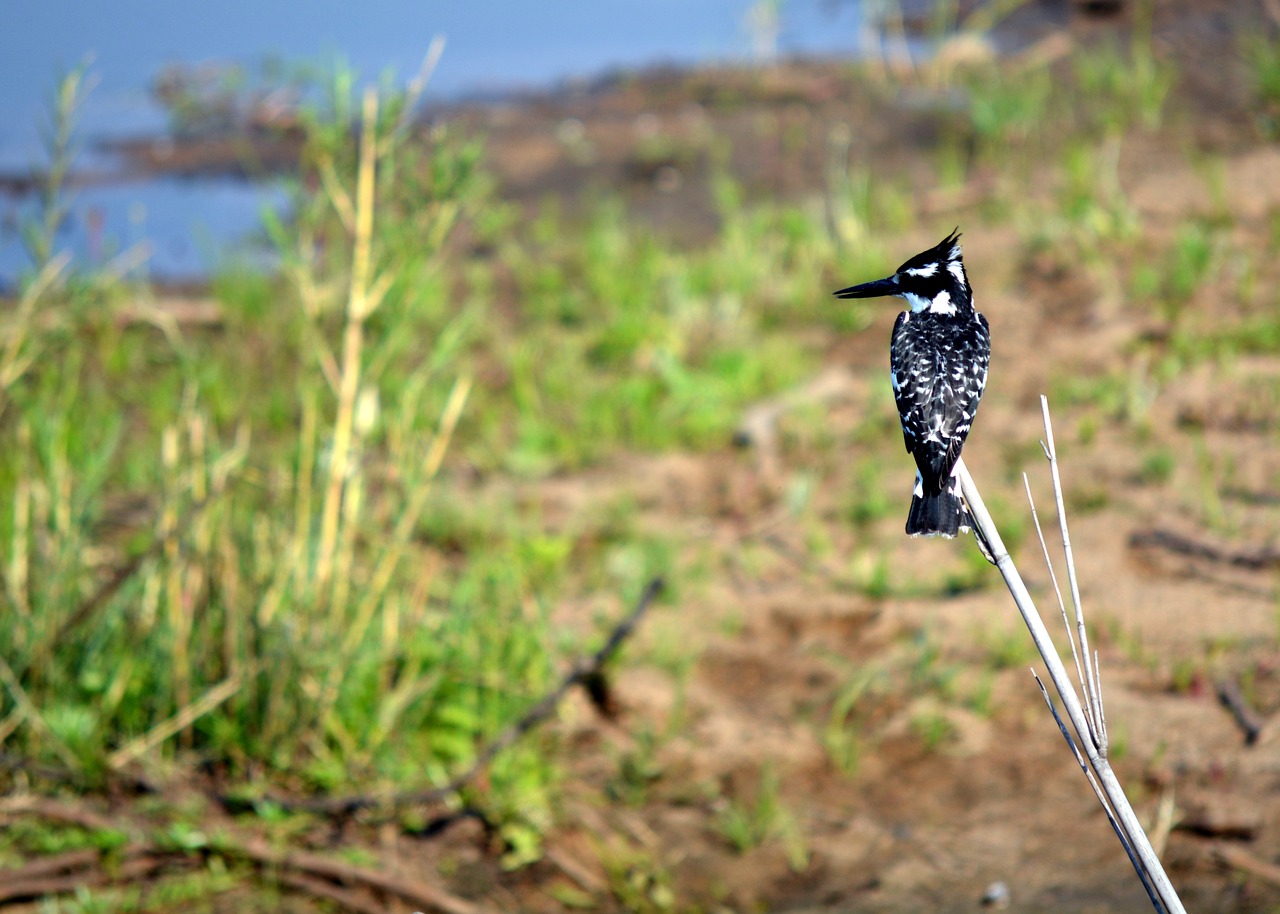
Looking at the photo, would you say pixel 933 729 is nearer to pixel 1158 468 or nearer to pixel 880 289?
pixel 1158 468

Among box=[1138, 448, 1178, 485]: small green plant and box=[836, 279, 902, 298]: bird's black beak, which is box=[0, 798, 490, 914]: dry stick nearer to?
box=[836, 279, 902, 298]: bird's black beak

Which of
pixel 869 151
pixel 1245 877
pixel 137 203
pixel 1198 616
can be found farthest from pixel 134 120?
pixel 1245 877

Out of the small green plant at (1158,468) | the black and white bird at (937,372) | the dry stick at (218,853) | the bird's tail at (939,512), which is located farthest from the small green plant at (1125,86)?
the bird's tail at (939,512)

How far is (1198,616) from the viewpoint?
373cm

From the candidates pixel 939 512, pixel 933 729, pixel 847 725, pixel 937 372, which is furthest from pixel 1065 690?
pixel 847 725

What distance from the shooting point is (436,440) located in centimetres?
320

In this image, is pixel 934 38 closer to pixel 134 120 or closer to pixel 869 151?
pixel 869 151

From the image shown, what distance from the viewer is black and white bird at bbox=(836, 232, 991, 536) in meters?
1.52

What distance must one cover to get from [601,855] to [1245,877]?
140cm

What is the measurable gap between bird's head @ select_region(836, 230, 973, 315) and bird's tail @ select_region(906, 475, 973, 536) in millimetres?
205

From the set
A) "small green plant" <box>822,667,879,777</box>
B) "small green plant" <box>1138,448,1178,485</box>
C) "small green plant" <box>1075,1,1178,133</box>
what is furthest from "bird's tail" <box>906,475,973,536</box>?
"small green plant" <box>1075,1,1178,133</box>

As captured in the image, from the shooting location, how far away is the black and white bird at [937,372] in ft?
4.98

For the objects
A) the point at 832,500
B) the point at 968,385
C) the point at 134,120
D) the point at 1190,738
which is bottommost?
the point at 1190,738

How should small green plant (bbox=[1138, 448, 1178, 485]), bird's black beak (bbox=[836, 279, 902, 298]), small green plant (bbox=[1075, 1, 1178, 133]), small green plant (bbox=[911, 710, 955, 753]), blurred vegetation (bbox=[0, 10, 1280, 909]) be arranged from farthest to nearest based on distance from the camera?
small green plant (bbox=[1075, 1, 1178, 133])
small green plant (bbox=[1138, 448, 1178, 485])
small green plant (bbox=[911, 710, 955, 753])
blurred vegetation (bbox=[0, 10, 1280, 909])
bird's black beak (bbox=[836, 279, 902, 298])
